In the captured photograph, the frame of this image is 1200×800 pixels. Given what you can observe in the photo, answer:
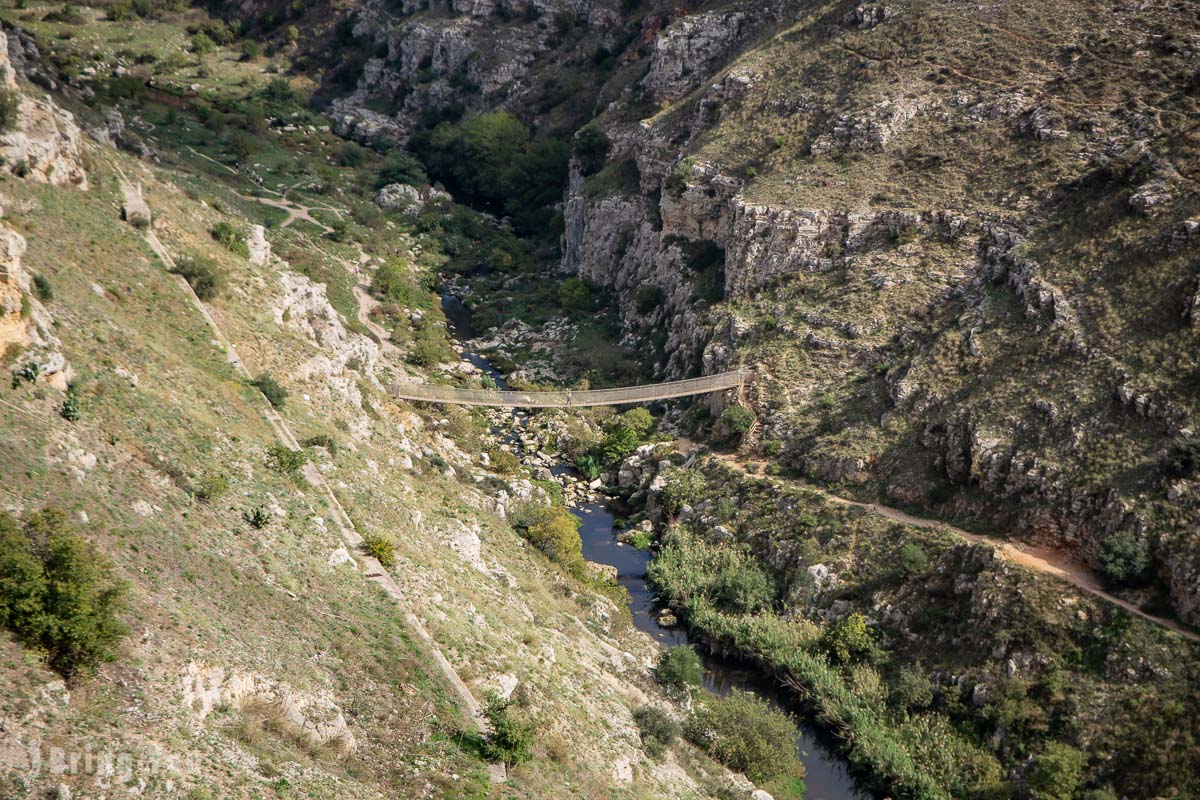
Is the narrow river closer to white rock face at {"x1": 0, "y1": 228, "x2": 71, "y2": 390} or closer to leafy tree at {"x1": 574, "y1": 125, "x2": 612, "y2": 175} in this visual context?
white rock face at {"x1": 0, "y1": 228, "x2": 71, "y2": 390}

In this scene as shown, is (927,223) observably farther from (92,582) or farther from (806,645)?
(92,582)

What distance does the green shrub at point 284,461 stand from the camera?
4022 cm

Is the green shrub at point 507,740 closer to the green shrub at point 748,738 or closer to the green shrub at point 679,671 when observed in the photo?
the green shrub at point 748,738

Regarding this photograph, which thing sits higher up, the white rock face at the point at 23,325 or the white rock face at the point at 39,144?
the white rock face at the point at 39,144

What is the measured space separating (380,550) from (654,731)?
13.6m

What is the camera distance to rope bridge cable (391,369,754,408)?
64250 millimetres

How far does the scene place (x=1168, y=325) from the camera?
50.2 meters

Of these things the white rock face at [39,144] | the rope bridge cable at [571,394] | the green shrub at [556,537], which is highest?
the white rock face at [39,144]

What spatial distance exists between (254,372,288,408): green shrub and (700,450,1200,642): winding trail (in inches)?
1243

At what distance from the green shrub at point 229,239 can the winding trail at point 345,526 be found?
187 inches

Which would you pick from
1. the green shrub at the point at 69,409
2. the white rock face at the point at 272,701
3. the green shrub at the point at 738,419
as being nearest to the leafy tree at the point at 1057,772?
the green shrub at the point at 738,419

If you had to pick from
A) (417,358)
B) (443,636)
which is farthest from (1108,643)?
(417,358)

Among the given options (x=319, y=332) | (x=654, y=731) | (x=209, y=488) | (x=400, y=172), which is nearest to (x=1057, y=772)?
(x=654, y=731)

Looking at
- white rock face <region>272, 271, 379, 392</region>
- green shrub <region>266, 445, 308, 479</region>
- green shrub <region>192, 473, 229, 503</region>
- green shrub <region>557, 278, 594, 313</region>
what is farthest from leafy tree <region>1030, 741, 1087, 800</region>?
green shrub <region>557, 278, 594, 313</region>
